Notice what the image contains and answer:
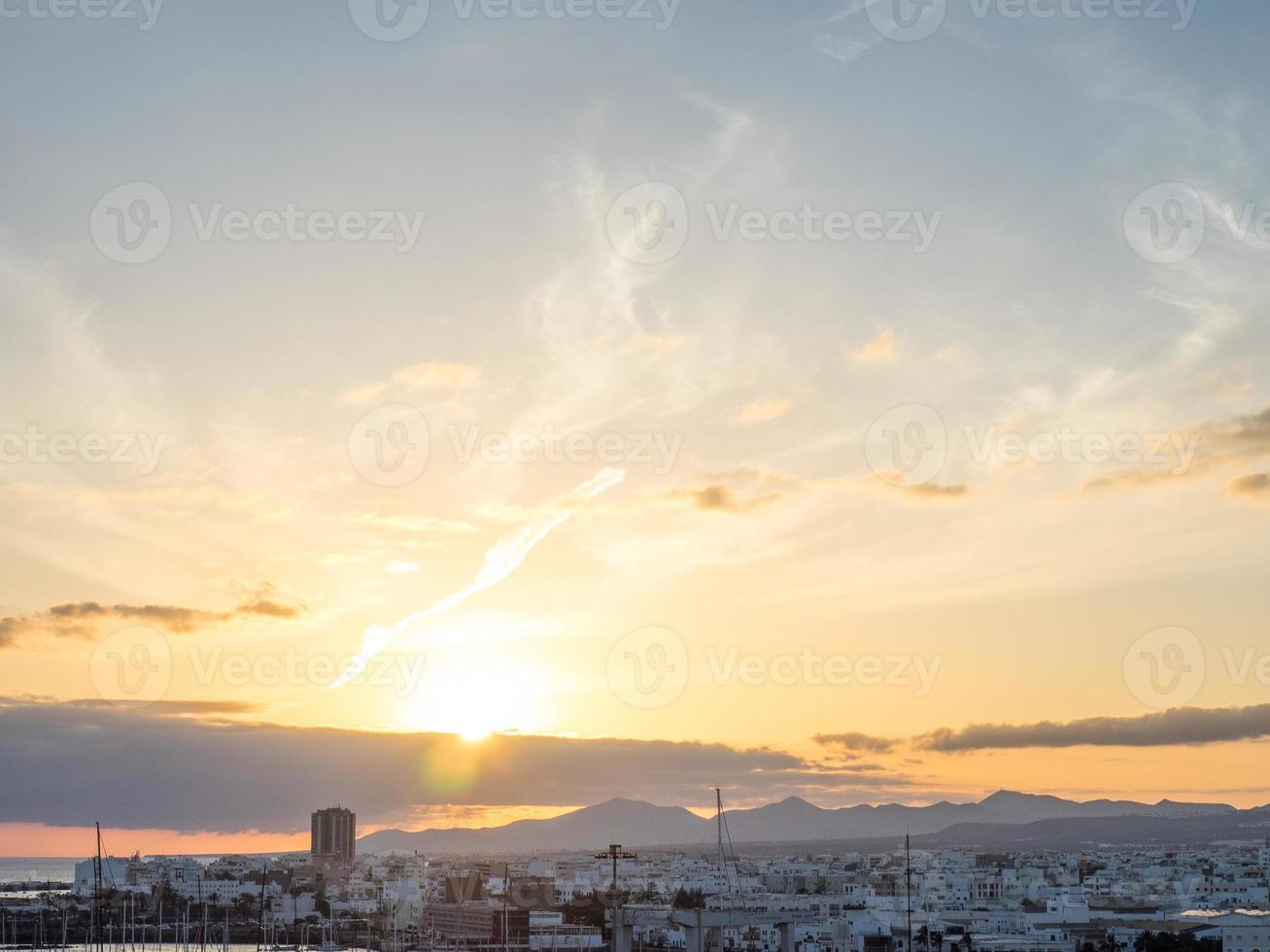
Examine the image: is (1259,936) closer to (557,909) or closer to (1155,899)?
(1155,899)

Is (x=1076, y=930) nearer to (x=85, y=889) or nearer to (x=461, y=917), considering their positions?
(x=461, y=917)

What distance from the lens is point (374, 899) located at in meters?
164

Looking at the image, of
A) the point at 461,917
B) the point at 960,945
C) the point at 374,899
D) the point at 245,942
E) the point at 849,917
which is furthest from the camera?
the point at 374,899

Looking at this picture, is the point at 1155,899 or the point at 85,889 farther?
the point at 85,889

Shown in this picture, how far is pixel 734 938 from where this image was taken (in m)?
108

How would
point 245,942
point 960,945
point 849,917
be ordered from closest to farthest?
1. point 960,945
2. point 849,917
3. point 245,942

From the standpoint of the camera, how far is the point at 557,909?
14138cm

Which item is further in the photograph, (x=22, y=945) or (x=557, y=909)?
(x=557, y=909)

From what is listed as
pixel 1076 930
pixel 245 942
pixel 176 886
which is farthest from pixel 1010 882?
pixel 176 886

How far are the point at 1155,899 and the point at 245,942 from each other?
93125 millimetres

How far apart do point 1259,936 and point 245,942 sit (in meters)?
93.9

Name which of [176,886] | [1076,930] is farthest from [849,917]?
[176,886]

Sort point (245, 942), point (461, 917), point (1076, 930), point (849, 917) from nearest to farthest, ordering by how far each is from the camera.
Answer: point (1076, 930)
point (849, 917)
point (461, 917)
point (245, 942)

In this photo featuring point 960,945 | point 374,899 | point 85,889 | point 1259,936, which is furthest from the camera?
point 85,889
